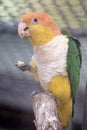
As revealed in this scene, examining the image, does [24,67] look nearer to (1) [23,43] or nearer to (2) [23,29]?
(2) [23,29]

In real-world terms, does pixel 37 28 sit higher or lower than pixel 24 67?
higher

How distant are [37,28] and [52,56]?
0.09 metres

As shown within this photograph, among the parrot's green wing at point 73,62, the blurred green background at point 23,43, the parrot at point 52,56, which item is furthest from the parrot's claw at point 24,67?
the blurred green background at point 23,43

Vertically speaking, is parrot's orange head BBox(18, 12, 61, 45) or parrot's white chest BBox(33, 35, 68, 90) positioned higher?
parrot's orange head BBox(18, 12, 61, 45)

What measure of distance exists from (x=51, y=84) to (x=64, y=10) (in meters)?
0.35

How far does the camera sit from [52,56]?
1106mm

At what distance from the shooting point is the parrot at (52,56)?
1089 mm

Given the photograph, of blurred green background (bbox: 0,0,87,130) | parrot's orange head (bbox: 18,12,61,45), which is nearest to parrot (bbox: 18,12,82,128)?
parrot's orange head (bbox: 18,12,61,45)

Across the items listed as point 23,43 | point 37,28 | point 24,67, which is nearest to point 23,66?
point 24,67

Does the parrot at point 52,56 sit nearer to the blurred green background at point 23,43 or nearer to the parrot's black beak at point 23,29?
the parrot's black beak at point 23,29

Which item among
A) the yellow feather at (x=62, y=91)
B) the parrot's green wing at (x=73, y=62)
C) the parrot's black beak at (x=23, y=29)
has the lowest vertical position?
the yellow feather at (x=62, y=91)

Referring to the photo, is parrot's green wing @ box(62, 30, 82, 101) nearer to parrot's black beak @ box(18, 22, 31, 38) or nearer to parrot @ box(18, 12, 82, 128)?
parrot @ box(18, 12, 82, 128)

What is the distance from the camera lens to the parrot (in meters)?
1.09

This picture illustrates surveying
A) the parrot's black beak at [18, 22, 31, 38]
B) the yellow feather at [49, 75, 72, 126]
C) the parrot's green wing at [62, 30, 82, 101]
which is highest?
the parrot's black beak at [18, 22, 31, 38]
